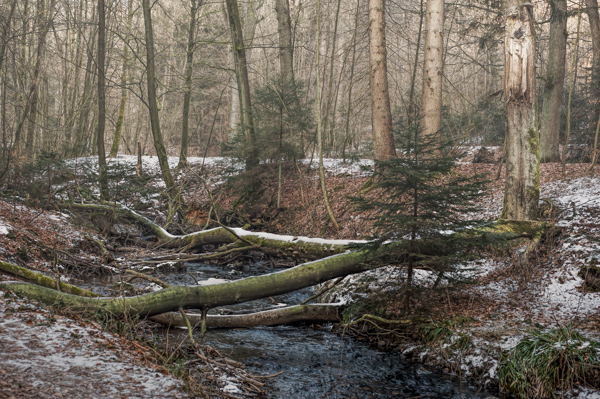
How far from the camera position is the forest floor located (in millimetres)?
4027

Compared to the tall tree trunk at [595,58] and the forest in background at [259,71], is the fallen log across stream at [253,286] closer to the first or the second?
the forest in background at [259,71]

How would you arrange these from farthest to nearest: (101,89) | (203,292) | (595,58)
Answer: (595,58) < (101,89) < (203,292)

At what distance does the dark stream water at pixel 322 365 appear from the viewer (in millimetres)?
5246

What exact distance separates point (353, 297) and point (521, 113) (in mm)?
4714

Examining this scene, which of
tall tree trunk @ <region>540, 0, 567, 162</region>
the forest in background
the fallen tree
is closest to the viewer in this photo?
the fallen tree

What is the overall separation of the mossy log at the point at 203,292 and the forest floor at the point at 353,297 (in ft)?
1.13

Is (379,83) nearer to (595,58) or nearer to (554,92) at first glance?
(554,92)

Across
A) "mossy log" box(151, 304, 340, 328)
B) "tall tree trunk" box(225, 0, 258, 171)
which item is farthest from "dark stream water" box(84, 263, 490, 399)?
"tall tree trunk" box(225, 0, 258, 171)

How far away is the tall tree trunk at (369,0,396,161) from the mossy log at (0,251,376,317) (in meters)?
6.13

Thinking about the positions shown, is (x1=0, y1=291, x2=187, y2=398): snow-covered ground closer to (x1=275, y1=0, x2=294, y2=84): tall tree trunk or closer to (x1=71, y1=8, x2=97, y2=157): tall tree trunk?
(x1=275, y1=0, x2=294, y2=84): tall tree trunk

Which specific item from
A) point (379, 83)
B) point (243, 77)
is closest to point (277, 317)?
point (379, 83)

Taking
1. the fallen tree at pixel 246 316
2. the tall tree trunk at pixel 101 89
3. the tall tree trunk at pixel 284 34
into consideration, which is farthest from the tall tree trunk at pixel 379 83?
the tall tree trunk at pixel 101 89

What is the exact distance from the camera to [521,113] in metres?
7.99

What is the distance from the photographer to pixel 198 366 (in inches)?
200
